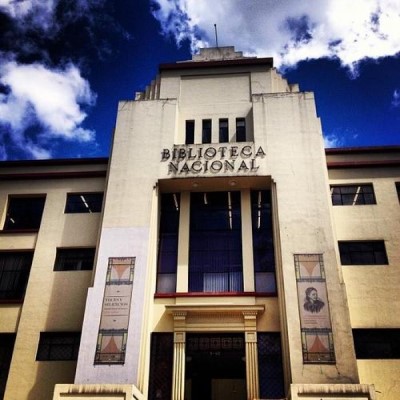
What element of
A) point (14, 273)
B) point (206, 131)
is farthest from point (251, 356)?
point (14, 273)

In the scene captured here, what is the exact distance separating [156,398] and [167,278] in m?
4.66

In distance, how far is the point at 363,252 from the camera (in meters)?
18.0

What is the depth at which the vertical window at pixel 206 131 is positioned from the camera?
20.7 meters

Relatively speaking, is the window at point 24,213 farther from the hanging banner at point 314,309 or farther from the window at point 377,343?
the window at point 377,343

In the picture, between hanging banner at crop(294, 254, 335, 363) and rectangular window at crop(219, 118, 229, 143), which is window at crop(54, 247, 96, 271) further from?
hanging banner at crop(294, 254, 335, 363)

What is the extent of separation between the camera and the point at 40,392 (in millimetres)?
15977

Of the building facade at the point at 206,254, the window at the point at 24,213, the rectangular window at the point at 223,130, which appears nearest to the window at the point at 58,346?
the building facade at the point at 206,254

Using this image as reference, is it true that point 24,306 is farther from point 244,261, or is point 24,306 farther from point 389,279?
point 389,279

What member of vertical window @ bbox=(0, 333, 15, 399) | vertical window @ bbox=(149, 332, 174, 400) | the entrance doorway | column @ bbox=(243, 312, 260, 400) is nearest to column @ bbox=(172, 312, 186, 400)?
vertical window @ bbox=(149, 332, 174, 400)

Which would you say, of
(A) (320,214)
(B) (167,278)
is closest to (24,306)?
(B) (167,278)

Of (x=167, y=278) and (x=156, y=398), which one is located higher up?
(x=167, y=278)

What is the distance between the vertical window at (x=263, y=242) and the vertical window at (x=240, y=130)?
2.95 meters

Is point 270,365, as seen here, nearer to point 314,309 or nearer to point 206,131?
point 314,309

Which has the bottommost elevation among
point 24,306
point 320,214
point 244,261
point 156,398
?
point 156,398
